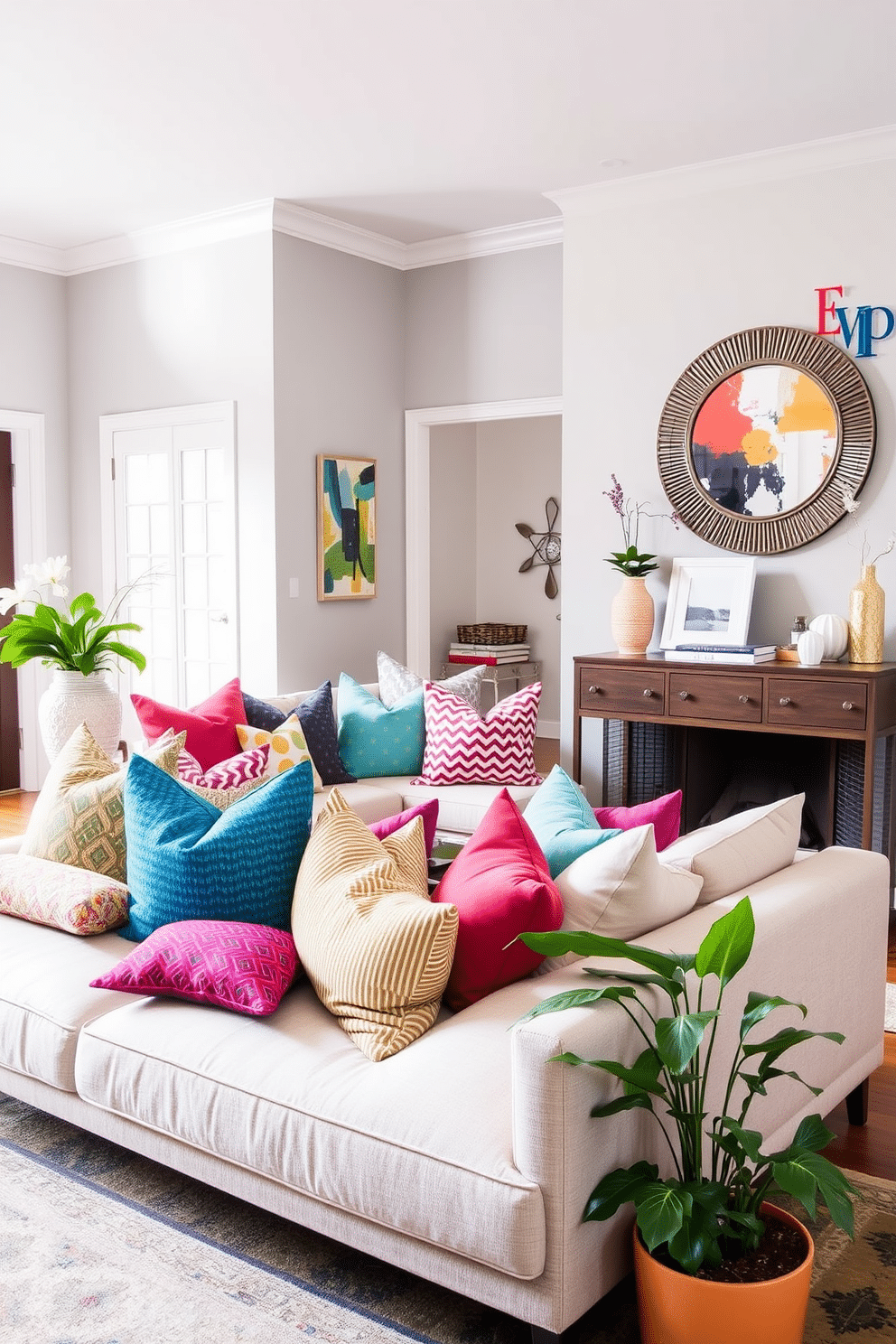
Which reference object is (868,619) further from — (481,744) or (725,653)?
(481,744)

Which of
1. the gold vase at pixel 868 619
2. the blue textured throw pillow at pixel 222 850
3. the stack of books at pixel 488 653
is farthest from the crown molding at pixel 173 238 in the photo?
the blue textured throw pillow at pixel 222 850

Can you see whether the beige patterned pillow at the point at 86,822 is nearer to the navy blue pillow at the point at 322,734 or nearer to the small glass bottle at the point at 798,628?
the navy blue pillow at the point at 322,734

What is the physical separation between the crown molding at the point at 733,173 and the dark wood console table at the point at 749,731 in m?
1.84

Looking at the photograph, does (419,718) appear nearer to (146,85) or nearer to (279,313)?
(279,313)

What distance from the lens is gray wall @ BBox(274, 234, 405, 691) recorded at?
18.1 ft

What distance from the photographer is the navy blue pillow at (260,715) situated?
4.38 m

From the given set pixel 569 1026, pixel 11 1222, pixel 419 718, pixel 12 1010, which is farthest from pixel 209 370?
pixel 569 1026

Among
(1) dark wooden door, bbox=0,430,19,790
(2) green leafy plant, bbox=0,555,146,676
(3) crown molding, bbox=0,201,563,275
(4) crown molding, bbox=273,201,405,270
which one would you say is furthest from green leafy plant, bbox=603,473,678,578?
(1) dark wooden door, bbox=0,430,19,790

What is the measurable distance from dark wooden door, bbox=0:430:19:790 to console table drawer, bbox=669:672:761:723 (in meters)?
3.53

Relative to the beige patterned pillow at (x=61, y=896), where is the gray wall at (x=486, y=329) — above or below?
above

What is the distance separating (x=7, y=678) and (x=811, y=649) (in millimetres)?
4090

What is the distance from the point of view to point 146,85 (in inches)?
157

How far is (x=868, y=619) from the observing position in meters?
4.23

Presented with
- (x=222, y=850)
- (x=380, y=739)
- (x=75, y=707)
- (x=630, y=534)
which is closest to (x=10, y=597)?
(x=75, y=707)
